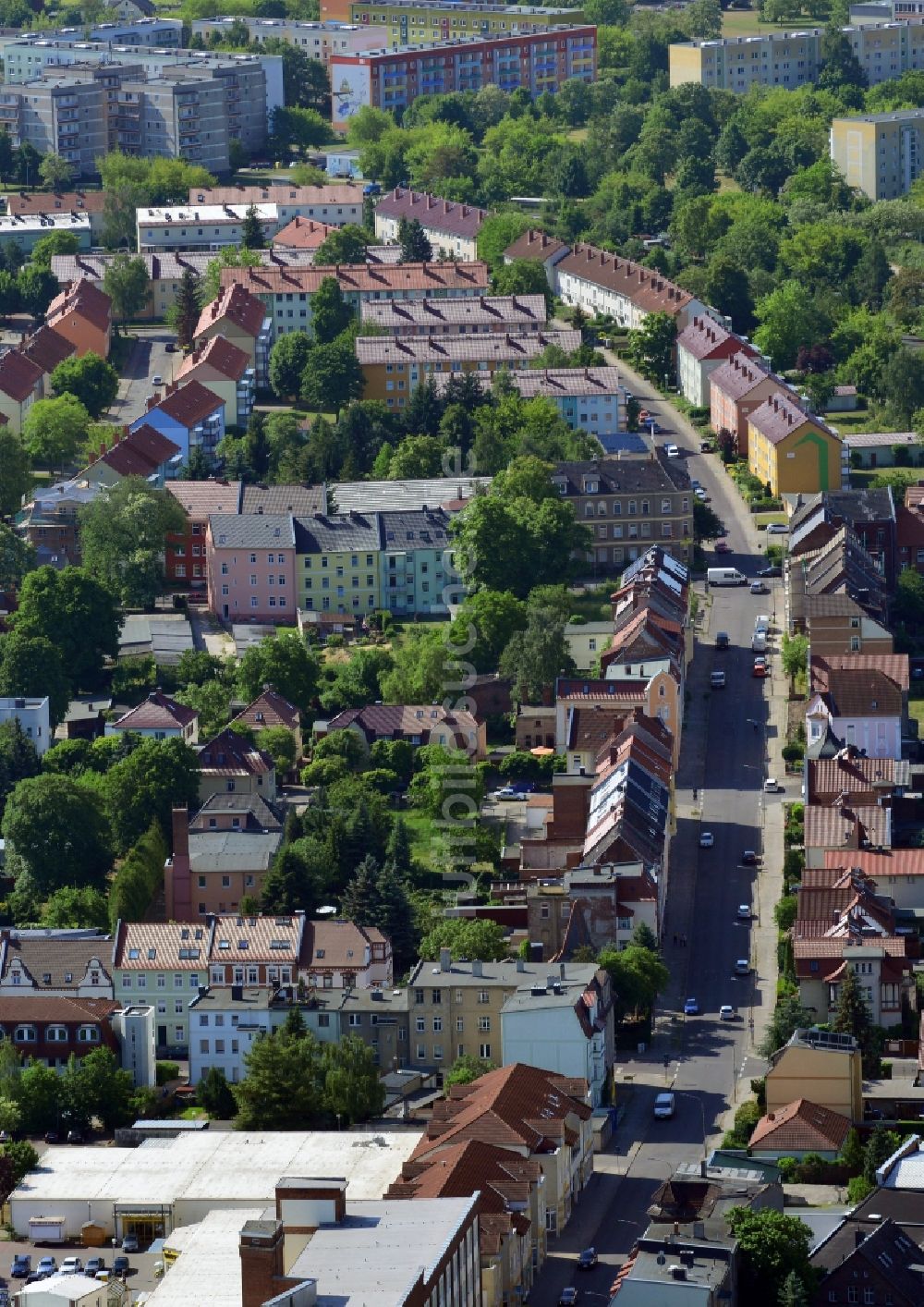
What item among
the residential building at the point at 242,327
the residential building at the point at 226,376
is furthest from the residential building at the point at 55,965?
the residential building at the point at 242,327

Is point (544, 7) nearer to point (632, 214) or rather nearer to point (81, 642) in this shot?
point (632, 214)

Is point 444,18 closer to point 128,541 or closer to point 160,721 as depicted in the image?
point 128,541

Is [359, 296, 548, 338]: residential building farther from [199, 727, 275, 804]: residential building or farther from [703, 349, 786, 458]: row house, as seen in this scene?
[199, 727, 275, 804]: residential building

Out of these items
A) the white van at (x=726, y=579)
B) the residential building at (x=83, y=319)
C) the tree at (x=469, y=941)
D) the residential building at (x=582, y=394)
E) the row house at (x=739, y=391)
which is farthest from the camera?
the residential building at (x=83, y=319)

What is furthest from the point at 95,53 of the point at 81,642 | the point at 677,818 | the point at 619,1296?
the point at 619,1296

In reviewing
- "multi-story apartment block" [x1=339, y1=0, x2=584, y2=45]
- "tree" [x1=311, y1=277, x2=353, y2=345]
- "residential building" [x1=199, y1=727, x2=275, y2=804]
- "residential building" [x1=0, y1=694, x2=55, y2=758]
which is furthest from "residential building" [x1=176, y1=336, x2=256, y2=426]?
"multi-story apartment block" [x1=339, y1=0, x2=584, y2=45]

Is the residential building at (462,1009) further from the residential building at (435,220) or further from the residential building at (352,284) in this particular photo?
the residential building at (435,220)
